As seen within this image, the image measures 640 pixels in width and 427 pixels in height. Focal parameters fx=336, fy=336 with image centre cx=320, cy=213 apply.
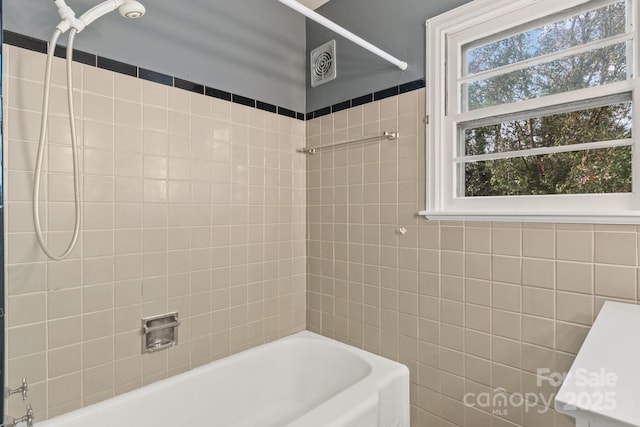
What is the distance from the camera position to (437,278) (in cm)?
164

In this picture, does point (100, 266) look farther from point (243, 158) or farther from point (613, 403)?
point (613, 403)

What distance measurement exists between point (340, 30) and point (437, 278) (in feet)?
4.08

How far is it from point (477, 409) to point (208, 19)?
2.34 m

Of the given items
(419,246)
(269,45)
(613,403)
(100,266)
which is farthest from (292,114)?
(613,403)

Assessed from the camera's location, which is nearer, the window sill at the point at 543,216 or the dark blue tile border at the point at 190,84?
the window sill at the point at 543,216

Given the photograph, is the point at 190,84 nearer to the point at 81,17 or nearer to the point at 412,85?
the point at 81,17

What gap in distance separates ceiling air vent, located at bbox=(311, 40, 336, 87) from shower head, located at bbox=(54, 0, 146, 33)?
3.75 ft

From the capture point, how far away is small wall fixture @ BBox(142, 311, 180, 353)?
5.16 feet

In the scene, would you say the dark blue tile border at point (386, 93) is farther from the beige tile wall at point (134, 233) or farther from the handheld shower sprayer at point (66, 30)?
the handheld shower sprayer at point (66, 30)

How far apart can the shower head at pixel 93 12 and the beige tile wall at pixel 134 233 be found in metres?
0.25

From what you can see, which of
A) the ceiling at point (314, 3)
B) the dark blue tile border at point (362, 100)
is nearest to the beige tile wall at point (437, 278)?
the dark blue tile border at point (362, 100)

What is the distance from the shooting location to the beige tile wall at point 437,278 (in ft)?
4.22

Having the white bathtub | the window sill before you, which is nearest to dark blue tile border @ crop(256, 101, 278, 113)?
the window sill

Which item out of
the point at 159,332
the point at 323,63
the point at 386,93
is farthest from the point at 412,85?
the point at 159,332
